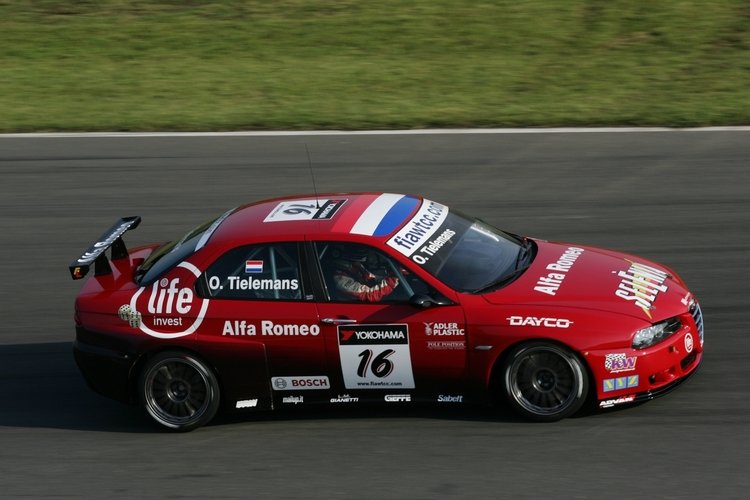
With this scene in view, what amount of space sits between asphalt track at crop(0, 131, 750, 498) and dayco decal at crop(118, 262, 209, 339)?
0.73 m

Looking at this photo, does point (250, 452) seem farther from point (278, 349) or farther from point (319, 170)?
point (319, 170)

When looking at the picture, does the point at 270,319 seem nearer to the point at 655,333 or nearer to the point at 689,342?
the point at 655,333

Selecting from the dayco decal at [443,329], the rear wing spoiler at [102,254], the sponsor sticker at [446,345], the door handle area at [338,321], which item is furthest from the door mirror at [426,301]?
the rear wing spoiler at [102,254]

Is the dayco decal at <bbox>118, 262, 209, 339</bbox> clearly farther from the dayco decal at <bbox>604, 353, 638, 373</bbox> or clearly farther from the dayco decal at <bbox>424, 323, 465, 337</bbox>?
the dayco decal at <bbox>604, 353, 638, 373</bbox>

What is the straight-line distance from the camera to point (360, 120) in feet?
49.6

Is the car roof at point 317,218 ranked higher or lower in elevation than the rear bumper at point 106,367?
higher

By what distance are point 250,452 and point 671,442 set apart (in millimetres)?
2598

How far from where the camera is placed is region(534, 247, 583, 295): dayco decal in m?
7.39

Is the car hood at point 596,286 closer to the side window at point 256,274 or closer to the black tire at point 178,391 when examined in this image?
the side window at point 256,274

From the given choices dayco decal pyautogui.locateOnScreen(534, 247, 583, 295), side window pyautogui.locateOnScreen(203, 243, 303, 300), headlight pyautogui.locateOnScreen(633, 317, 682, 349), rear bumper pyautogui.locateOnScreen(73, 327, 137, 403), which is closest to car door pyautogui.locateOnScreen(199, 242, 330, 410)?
side window pyautogui.locateOnScreen(203, 243, 303, 300)

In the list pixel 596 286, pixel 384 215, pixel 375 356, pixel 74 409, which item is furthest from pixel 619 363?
pixel 74 409

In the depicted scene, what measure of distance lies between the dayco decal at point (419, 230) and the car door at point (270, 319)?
0.67 meters

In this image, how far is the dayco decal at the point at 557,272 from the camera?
24.3 feet

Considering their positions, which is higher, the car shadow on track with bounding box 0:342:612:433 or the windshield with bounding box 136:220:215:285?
the windshield with bounding box 136:220:215:285
